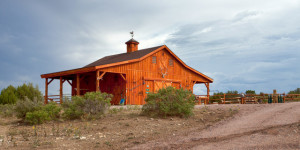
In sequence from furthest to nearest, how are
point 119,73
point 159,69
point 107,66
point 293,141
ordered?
1. point 159,69
2. point 119,73
3. point 107,66
4. point 293,141

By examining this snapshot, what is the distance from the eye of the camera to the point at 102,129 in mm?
10086

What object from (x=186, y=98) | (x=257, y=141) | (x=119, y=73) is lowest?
(x=257, y=141)

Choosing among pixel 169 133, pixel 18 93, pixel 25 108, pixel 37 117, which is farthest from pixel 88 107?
pixel 18 93

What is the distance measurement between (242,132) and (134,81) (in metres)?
13.8

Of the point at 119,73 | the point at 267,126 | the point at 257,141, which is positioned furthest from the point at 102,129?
the point at 119,73

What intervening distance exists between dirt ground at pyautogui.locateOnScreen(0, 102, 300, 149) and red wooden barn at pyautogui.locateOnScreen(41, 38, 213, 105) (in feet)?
29.0

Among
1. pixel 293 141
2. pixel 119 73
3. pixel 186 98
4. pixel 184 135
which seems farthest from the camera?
pixel 119 73

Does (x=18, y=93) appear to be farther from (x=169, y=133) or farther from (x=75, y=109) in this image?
(x=169, y=133)

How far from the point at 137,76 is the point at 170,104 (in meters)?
10.6

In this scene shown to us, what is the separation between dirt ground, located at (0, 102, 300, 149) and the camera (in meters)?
7.82

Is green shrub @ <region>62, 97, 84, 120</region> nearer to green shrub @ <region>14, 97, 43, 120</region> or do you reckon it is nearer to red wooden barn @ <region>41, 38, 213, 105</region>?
green shrub @ <region>14, 97, 43, 120</region>

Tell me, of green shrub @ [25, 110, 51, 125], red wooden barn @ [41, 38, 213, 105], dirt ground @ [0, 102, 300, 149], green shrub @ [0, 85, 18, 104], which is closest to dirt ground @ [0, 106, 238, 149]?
dirt ground @ [0, 102, 300, 149]

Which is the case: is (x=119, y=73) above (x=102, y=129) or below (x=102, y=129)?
above

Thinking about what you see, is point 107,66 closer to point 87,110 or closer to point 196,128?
point 87,110
